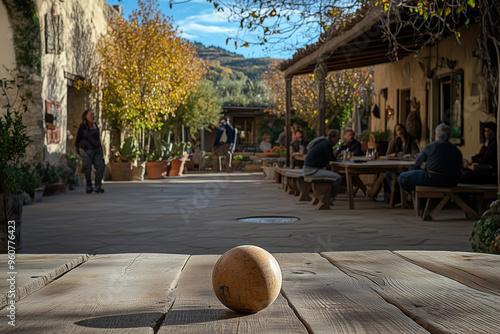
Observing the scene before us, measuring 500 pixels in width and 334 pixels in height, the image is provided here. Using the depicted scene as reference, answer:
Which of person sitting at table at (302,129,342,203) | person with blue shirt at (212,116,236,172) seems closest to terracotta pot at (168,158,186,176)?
person with blue shirt at (212,116,236,172)

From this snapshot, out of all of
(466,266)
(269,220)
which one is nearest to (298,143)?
(269,220)

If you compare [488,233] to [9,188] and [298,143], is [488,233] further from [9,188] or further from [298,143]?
[298,143]

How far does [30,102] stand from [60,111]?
6.38 ft

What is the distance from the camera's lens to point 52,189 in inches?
468

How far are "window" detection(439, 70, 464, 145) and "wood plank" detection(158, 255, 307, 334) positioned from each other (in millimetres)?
10825

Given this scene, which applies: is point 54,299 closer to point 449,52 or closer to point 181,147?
point 449,52

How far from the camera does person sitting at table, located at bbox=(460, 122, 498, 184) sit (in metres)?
8.32

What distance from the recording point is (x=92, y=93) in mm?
16500

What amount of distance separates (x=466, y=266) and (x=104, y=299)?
45.4 inches

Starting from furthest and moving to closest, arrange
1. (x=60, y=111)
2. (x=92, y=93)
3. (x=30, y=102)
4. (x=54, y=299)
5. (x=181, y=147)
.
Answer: (x=181, y=147), (x=92, y=93), (x=60, y=111), (x=30, y=102), (x=54, y=299)

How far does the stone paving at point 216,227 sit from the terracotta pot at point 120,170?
532cm

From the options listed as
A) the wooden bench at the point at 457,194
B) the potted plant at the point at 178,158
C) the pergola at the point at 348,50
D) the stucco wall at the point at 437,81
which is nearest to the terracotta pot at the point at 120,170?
the potted plant at the point at 178,158

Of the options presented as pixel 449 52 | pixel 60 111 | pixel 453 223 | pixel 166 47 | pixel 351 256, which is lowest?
pixel 453 223

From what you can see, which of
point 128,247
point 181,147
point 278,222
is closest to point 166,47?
point 181,147
